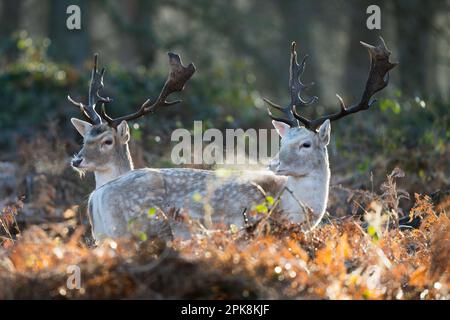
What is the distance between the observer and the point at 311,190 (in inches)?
370

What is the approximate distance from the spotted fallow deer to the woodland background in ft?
1.31

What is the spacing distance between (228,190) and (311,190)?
2.59 feet

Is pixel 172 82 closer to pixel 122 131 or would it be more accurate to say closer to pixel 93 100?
pixel 122 131

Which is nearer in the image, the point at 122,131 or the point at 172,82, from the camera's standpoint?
the point at 122,131

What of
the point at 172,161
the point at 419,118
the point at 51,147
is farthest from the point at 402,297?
the point at 419,118

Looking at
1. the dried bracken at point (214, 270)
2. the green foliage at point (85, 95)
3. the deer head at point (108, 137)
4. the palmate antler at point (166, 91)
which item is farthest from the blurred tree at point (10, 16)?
the dried bracken at point (214, 270)

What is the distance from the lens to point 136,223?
871 cm

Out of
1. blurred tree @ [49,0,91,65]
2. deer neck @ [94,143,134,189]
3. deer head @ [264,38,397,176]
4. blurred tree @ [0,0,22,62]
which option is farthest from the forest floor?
blurred tree @ [0,0,22,62]

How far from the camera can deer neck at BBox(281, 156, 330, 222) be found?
30.5 feet

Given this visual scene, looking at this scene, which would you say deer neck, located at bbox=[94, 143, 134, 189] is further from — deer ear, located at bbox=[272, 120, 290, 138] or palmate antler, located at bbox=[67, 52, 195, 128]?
deer ear, located at bbox=[272, 120, 290, 138]

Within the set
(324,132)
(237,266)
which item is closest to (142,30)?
(324,132)

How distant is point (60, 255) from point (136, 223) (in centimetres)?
Answer: 188

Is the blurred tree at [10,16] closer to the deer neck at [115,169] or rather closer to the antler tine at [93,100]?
the antler tine at [93,100]

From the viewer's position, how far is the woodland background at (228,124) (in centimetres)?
693
